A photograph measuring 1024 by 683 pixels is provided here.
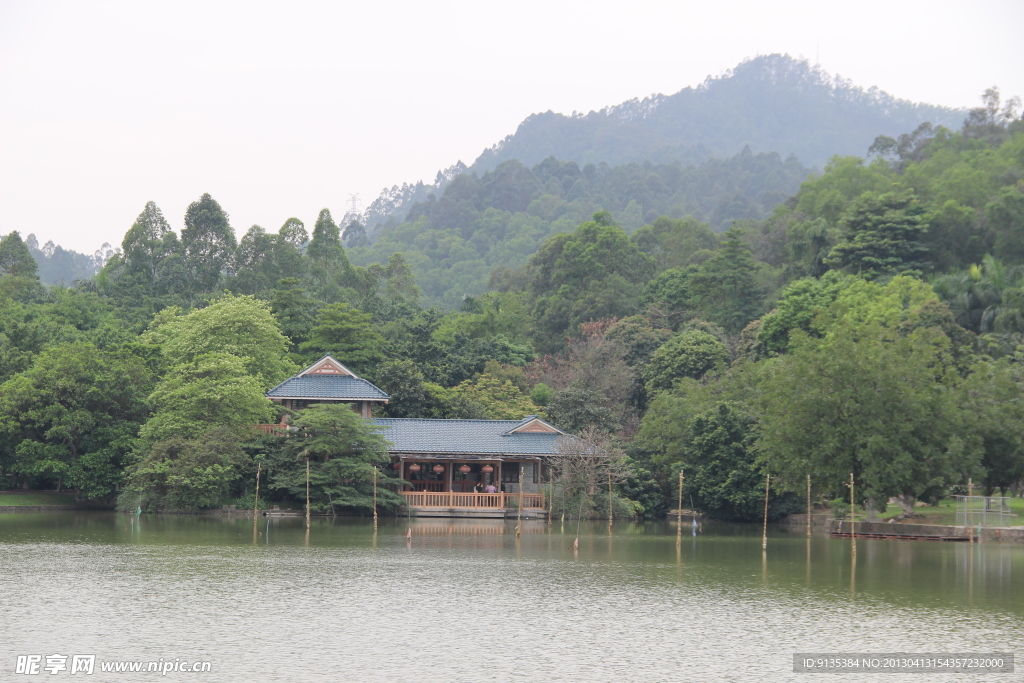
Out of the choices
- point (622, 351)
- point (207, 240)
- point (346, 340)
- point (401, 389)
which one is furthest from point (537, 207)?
point (401, 389)

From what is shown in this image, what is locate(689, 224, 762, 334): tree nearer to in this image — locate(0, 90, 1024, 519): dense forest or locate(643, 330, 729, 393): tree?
locate(0, 90, 1024, 519): dense forest

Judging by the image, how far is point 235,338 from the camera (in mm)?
51312

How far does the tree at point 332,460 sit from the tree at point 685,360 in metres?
20.2

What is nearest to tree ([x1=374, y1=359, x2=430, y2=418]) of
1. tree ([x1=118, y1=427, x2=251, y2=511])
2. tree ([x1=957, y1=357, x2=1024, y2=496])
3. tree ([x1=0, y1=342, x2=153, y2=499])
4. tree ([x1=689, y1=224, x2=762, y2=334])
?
tree ([x1=118, y1=427, x2=251, y2=511])

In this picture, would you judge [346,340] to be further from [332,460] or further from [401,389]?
[332,460]

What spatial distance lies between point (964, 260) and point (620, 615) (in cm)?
5608

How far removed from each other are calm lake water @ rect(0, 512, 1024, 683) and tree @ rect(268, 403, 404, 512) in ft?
27.5

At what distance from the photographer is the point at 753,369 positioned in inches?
2045

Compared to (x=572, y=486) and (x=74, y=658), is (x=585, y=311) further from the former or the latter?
(x=74, y=658)

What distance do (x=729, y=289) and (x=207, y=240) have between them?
43.7 metres

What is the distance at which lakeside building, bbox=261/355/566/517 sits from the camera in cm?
4691

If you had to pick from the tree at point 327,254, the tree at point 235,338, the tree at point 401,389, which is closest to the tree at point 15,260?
the tree at point 327,254

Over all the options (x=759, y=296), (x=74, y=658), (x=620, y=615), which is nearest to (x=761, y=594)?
(x=620, y=615)

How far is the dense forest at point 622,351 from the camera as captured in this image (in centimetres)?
3988
